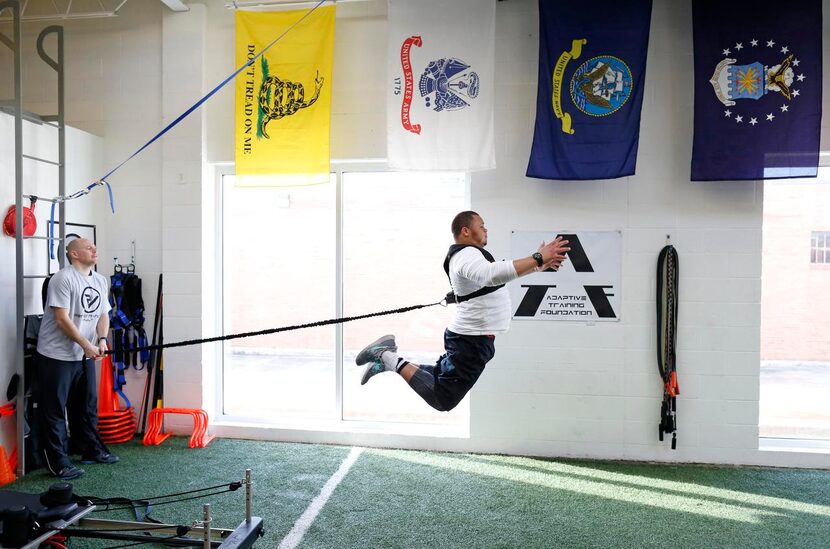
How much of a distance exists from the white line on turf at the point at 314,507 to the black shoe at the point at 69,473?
1.92 metres

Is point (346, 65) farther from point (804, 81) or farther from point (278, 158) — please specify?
point (804, 81)

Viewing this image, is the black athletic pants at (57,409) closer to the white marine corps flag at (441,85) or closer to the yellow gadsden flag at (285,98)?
the yellow gadsden flag at (285,98)

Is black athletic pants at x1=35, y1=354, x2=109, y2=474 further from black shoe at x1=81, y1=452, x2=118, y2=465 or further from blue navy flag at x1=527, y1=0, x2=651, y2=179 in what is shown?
blue navy flag at x1=527, y1=0, x2=651, y2=179

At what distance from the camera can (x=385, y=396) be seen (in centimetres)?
626

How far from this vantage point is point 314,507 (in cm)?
374

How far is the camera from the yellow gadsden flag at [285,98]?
4.96 m

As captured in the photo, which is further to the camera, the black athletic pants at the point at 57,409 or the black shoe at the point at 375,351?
the black athletic pants at the point at 57,409

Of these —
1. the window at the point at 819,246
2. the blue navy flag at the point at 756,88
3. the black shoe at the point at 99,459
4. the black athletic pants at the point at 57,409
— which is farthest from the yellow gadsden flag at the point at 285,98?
the window at the point at 819,246

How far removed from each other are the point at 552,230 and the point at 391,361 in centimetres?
198

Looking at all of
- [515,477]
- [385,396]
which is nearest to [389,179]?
[385,396]

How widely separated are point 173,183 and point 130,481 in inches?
105

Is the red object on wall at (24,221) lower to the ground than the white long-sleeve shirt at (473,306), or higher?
higher

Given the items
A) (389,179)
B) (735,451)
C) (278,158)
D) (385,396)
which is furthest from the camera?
(385,396)

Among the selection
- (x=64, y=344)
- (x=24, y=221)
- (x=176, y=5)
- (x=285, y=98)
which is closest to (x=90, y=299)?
(x=64, y=344)
